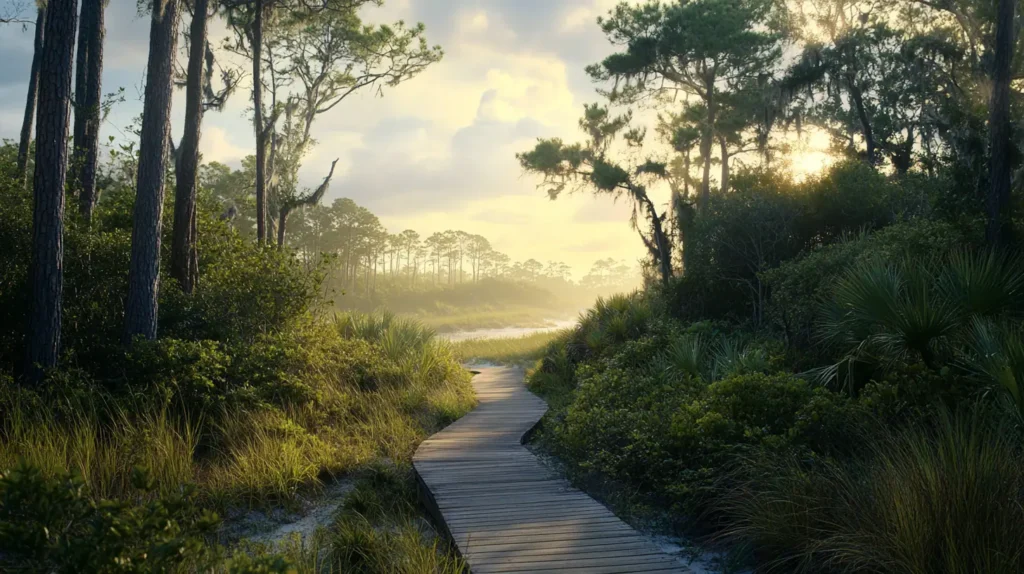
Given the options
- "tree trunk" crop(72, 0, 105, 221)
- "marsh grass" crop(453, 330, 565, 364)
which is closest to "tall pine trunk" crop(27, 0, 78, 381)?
"tree trunk" crop(72, 0, 105, 221)

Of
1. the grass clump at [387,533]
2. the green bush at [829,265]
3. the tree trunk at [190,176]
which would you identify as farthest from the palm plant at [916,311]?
the tree trunk at [190,176]

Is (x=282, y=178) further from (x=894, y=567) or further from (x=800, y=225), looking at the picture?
(x=894, y=567)

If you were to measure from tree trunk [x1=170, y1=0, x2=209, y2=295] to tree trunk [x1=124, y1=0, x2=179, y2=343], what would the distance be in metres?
1.49

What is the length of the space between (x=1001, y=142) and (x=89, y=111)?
13590 millimetres

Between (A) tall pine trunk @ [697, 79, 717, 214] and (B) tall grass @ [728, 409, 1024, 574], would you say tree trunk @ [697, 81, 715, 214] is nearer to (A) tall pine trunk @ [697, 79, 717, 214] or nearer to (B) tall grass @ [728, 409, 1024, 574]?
(A) tall pine trunk @ [697, 79, 717, 214]

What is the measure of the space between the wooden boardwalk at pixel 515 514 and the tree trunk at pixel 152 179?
4.14 m

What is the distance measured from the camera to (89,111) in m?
11.1

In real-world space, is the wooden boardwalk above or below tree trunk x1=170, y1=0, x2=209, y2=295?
below

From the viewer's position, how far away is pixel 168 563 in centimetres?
286

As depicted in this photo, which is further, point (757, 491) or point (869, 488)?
point (757, 491)

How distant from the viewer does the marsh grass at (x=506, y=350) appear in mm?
21359

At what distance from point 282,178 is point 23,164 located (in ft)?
40.0

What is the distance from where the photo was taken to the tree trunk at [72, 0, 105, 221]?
11.1m

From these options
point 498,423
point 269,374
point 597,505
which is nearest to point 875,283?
point 597,505
